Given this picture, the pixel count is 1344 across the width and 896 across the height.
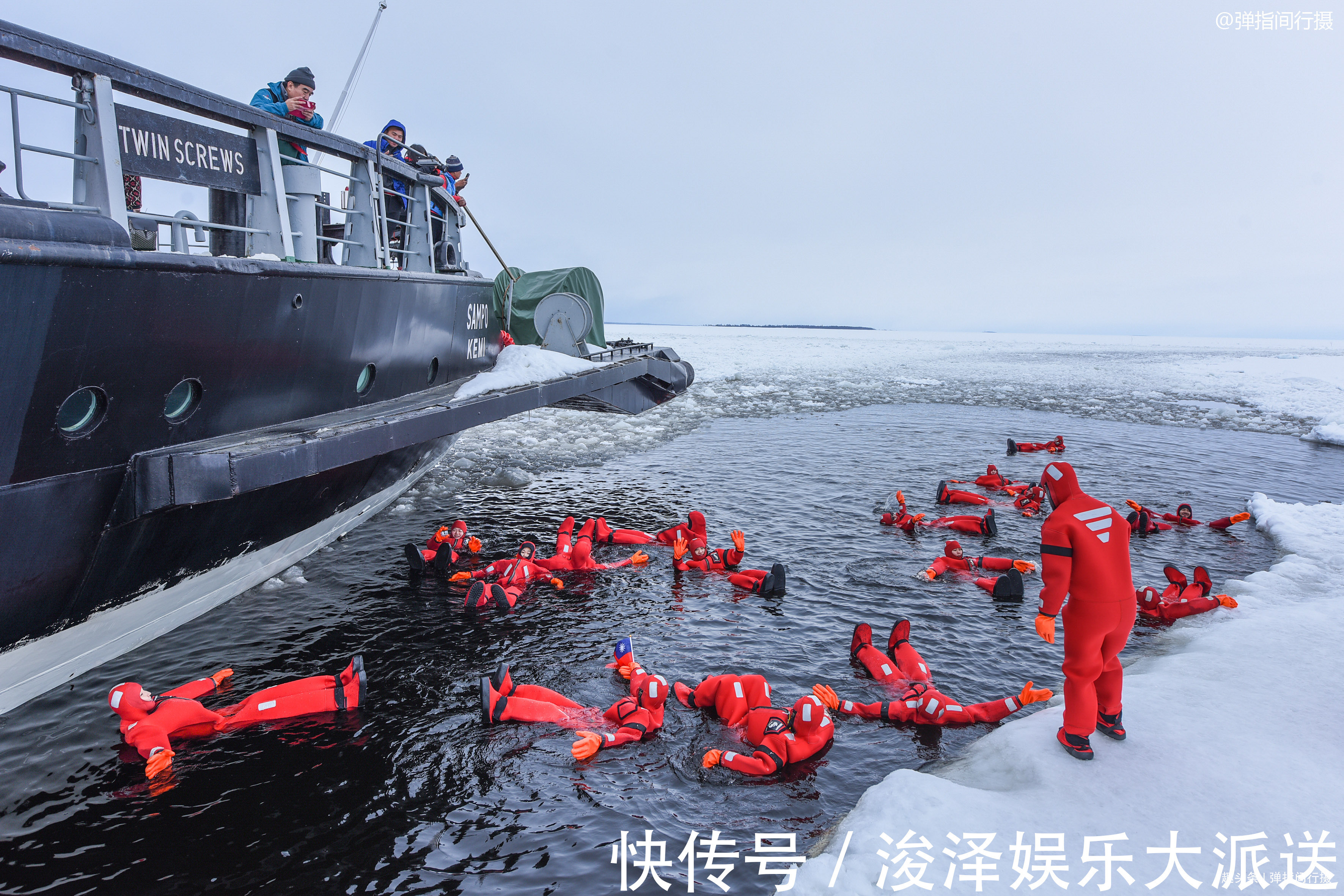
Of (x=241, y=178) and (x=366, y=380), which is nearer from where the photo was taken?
(x=241, y=178)

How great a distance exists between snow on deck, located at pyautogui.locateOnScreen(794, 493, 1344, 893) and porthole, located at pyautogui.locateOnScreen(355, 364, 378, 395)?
5616mm

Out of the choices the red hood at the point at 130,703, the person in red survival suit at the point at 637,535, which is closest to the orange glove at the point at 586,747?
the red hood at the point at 130,703

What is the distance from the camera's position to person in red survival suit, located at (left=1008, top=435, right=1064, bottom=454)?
16359 mm

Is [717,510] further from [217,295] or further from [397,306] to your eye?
[217,295]

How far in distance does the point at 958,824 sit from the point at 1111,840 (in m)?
0.69

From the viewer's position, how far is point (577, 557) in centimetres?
822

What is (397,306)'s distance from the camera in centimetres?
784

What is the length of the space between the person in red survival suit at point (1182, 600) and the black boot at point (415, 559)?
7359 mm

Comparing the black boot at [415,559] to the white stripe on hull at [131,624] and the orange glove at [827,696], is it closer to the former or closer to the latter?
the white stripe on hull at [131,624]

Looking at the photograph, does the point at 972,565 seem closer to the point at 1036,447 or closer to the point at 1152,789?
the point at 1152,789

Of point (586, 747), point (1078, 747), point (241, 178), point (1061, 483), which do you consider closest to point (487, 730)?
point (586, 747)

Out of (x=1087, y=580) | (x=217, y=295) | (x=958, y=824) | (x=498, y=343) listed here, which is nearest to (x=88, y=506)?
(x=217, y=295)

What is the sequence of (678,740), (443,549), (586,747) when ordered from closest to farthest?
1. (586,747)
2. (678,740)
3. (443,549)

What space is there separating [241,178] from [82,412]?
250 cm
